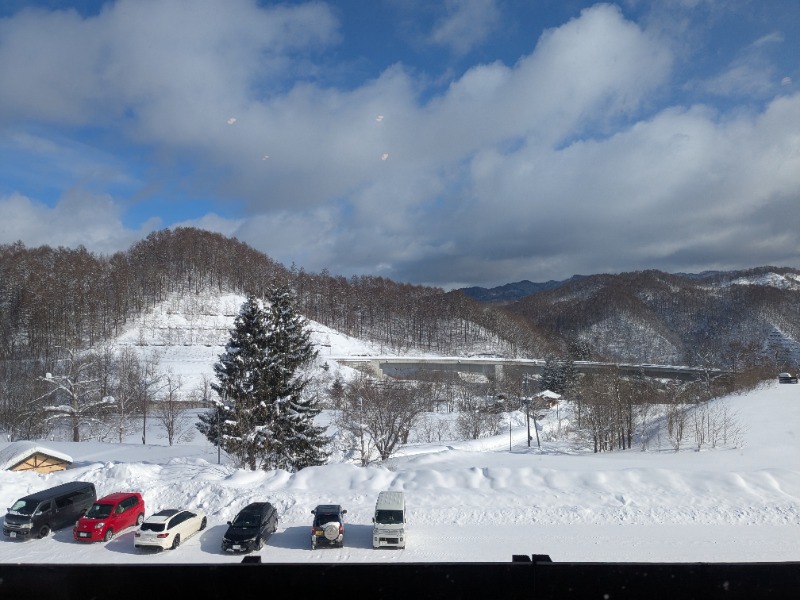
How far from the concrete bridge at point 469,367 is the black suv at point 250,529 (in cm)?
5639

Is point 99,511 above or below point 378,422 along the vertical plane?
below

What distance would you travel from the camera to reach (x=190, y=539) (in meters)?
12.1

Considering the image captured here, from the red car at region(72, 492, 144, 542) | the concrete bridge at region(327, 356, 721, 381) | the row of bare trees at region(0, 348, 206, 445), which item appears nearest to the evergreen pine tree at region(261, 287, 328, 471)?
the red car at region(72, 492, 144, 542)

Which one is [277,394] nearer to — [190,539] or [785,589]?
[190,539]

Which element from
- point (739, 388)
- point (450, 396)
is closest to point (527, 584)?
point (739, 388)

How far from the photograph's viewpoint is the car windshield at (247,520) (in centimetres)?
1161

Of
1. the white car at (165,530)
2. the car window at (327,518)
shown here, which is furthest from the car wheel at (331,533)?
the white car at (165,530)

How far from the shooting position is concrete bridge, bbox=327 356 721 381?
240ft

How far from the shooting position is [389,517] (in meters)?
11.7

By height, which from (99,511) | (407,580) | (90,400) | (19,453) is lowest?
(99,511)

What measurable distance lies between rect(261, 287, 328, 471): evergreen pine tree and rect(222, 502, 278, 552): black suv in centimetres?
1060

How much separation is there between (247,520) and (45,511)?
4.74 metres

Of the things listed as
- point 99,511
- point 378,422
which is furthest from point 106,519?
point 378,422

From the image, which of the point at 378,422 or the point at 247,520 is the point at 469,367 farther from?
the point at 247,520
